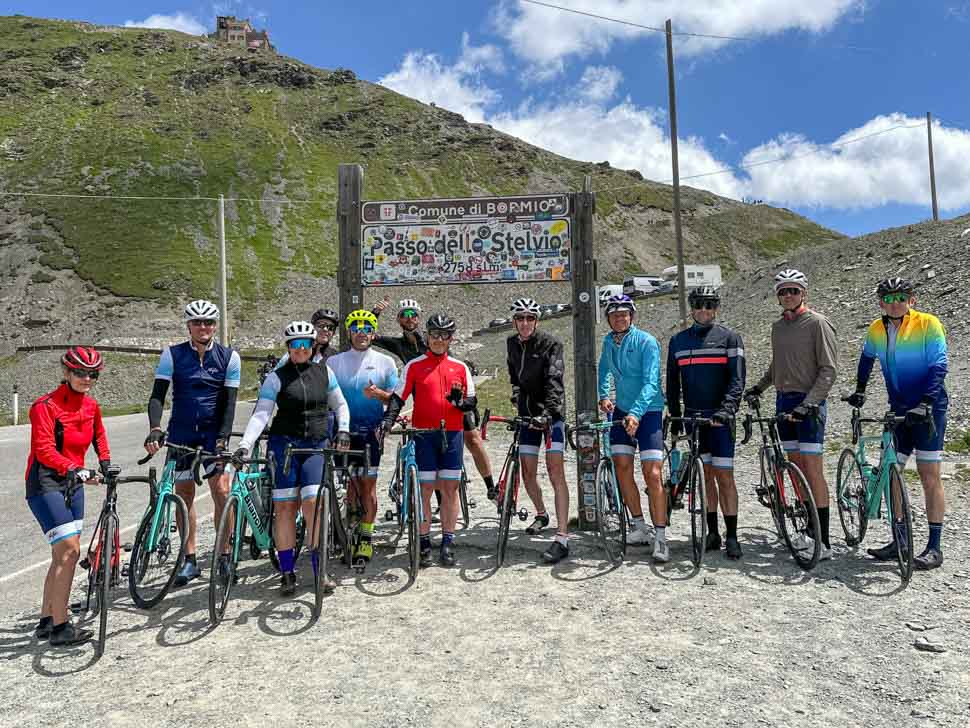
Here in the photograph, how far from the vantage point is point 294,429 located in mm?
5863

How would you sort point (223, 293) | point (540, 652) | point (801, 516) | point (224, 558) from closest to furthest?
point (540, 652) < point (224, 558) < point (801, 516) < point (223, 293)

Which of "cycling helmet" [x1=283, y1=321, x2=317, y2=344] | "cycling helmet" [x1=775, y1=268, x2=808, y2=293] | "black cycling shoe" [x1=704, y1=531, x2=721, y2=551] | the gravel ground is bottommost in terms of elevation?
the gravel ground

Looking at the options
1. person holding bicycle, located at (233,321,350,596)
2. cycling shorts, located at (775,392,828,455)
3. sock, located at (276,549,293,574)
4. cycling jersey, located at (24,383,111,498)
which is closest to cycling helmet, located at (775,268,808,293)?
cycling shorts, located at (775,392,828,455)

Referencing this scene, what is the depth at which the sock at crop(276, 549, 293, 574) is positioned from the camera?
5730mm

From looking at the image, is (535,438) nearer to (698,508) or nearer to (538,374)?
(538,374)

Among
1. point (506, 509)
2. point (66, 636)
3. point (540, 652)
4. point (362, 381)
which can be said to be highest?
point (362, 381)

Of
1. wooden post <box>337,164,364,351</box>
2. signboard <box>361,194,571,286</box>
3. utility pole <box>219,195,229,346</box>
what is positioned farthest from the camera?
utility pole <box>219,195,229,346</box>

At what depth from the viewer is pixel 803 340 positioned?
21.5 ft

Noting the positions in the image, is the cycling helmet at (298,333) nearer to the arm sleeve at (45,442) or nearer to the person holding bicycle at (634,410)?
the arm sleeve at (45,442)

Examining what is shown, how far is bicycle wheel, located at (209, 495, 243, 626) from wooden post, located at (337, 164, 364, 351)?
3.25 meters

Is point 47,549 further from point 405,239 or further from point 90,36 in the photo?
point 90,36

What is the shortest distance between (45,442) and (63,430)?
0.55 ft

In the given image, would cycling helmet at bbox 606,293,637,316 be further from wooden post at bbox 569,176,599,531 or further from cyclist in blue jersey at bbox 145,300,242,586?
cyclist in blue jersey at bbox 145,300,242,586

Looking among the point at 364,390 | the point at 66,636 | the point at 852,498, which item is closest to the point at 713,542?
the point at 852,498
